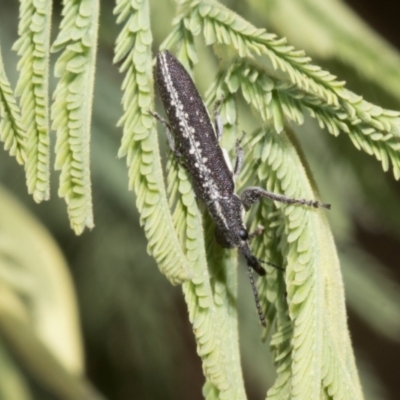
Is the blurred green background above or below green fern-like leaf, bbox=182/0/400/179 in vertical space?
below

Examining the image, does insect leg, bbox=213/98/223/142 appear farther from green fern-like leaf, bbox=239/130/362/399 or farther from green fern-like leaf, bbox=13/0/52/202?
green fern-like leaf, bbox=13/0/52/202

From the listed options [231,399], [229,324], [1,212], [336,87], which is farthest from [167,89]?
[1,212]

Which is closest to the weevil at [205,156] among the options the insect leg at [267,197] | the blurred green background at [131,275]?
the insect leg at [267,197]

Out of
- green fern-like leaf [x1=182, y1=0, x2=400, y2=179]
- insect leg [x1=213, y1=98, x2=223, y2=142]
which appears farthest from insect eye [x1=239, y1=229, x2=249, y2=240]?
green fern-like leaf [x1=182, y1=0, x2=400, y2=179]

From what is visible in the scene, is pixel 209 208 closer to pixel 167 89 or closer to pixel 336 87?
pixel 167 89

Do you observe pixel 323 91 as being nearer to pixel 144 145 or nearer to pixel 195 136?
pixel 144 145
